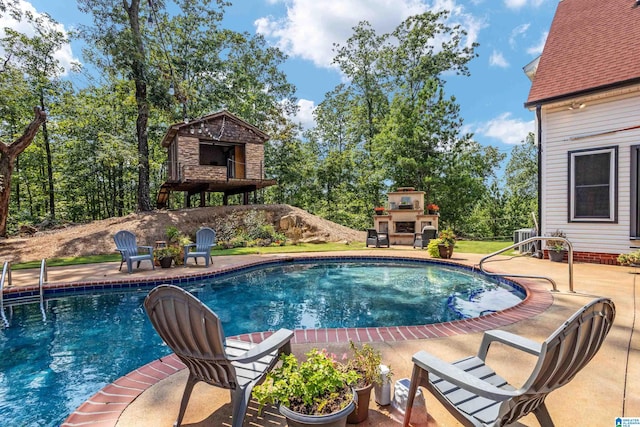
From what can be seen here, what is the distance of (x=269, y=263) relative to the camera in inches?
364

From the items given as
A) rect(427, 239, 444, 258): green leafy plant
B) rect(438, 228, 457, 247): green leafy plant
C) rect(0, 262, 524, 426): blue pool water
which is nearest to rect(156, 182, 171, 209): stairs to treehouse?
rect(0, 262, 524, 426): blue pool water

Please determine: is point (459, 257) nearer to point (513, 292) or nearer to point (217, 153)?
point (513, 292)

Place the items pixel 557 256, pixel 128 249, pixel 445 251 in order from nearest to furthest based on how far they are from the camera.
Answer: pixel 128 249 < pixel 557 256 < pixel 445 251

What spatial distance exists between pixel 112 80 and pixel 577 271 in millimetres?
19735

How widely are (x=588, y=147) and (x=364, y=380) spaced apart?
8635mm

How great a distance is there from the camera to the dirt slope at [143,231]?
35.9ft

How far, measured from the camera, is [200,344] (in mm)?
1810

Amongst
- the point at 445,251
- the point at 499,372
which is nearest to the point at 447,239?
the point at 445,251

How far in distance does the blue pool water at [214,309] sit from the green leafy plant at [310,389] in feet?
7.17

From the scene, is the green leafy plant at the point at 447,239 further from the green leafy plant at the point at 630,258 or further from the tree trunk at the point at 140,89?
the tree trunk at the point at 140,89

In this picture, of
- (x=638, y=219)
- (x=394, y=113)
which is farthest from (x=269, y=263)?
(x=394, y=113)

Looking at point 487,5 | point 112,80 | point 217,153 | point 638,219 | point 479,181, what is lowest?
point 638,219

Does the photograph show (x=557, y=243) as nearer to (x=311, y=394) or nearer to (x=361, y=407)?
(x=361, y=407)

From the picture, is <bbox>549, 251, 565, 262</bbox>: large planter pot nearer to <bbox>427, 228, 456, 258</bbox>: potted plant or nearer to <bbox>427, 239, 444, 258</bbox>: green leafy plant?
<bbox>427, 228, 456, 258</bbox>: potted plant
